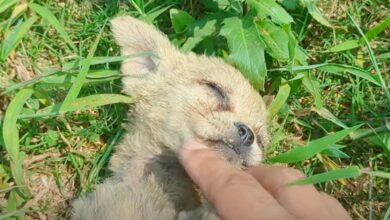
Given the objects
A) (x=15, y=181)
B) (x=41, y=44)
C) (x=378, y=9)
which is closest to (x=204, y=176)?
(x=15, y=181)

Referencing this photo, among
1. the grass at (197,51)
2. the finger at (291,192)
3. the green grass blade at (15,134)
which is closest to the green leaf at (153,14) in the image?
the grass at (197,51)

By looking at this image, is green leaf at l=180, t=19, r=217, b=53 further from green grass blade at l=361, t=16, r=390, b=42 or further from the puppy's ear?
green grass blade at l=361, t=16, r=390, b=42

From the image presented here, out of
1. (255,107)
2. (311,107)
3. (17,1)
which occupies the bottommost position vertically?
(311,107)

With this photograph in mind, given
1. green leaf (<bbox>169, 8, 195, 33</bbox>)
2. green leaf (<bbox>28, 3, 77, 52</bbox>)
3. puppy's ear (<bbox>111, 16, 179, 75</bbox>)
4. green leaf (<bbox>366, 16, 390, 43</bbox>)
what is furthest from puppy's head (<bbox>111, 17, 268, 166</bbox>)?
green leaf (<bbox>366, 16, 390, 43</bbox>)

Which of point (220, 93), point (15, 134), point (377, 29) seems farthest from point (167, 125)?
point (377, 29)

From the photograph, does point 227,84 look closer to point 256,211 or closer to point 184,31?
point 184,31

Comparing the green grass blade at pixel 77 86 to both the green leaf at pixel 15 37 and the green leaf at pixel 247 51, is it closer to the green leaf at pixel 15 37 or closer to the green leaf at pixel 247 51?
the green leaf at pixel 15 37

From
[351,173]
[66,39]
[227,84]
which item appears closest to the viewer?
[351,173]
